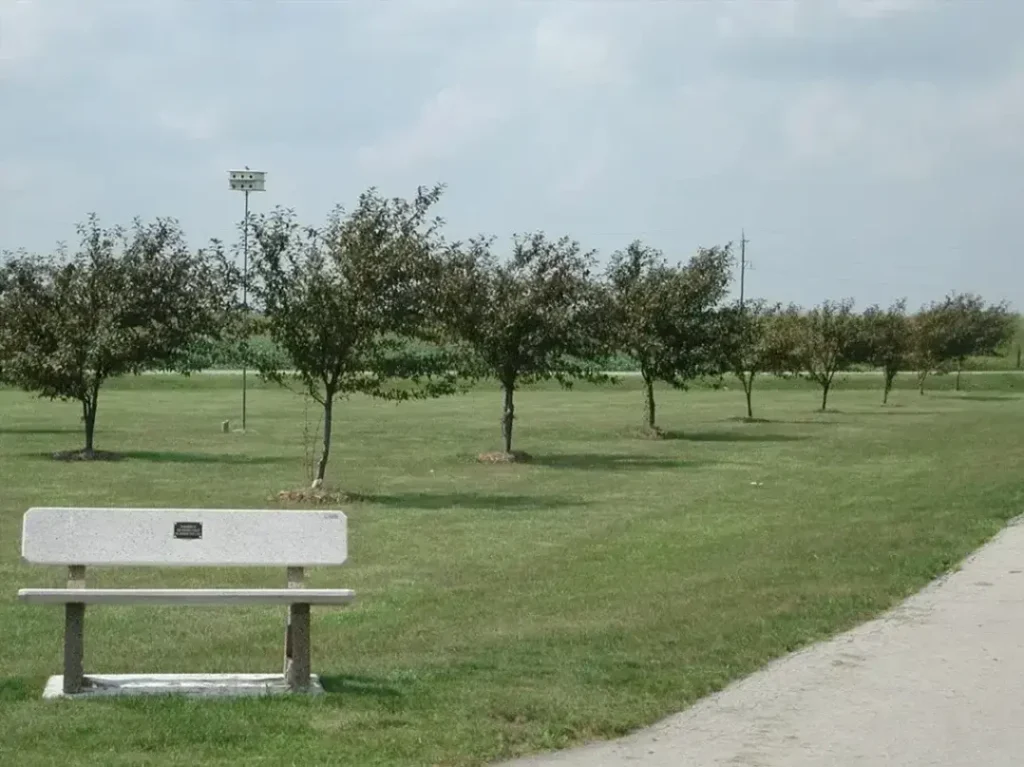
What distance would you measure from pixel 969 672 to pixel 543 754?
10.0 ft

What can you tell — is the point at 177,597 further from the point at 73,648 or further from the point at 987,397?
the point at 987,397

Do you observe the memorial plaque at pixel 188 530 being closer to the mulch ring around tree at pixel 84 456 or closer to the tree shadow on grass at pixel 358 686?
the tree shadow on grass at pixel 358 686

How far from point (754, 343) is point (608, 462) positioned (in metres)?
17.8

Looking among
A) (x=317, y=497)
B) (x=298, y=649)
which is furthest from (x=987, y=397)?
(x=298, y=649)

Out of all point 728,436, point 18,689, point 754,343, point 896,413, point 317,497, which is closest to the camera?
point 18,689

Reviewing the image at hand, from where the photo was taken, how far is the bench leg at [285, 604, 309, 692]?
25.2 ft

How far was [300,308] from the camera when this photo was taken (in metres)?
21.8

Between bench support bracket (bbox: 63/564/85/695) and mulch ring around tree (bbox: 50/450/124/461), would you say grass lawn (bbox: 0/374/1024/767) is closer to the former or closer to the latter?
bench support bracket (bbox: 63/564/85/695)

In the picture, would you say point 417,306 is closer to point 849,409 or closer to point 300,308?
point 300,308

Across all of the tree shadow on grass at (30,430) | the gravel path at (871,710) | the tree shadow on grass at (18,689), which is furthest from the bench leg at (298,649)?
the tree shadow on grass at (30,430)

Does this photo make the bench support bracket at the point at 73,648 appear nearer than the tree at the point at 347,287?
Yes

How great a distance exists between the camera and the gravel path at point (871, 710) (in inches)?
265

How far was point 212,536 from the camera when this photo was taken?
25.6ft

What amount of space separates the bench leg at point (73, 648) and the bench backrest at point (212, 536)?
1.00 ft
